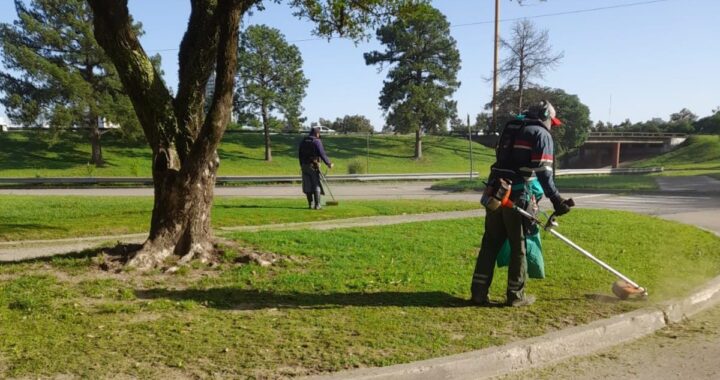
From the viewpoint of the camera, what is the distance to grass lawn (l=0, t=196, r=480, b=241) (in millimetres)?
9711

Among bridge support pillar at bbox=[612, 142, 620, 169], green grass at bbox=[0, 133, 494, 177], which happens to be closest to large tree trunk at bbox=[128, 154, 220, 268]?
green grass at bbox=[0, 133, 494, 177]

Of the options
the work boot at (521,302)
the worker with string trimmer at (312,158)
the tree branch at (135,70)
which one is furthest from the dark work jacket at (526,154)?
the worker with string trimmer at (312,158)

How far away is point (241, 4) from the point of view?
6672 mm

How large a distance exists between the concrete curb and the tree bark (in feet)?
12.1

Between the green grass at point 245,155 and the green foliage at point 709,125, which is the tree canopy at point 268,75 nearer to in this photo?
the green grass at point 245,155

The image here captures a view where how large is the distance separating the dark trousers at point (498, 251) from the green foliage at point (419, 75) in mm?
40981

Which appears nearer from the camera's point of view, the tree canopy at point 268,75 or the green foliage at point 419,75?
the tree canopy at point 268,75

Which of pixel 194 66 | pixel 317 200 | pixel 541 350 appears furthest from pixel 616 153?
pixel 541 350

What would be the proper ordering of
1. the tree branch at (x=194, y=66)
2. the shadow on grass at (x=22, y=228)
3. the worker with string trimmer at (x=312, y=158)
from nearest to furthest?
the tree branch at (x=194, y=66), the shadow on grass at (x=22, y=228), the worker with string trimmer at (x=312, y=158)

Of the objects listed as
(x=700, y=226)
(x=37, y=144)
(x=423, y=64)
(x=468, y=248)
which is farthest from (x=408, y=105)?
(x=468, y=248)

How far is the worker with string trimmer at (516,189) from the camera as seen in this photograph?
5176 mm

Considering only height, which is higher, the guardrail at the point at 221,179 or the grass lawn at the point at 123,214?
the grass lawn at the point at 123,214

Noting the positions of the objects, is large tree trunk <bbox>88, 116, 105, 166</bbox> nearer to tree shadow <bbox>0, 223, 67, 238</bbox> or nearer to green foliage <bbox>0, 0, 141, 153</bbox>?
green foliage <bbox>0, 0, 141, 153</bbox>

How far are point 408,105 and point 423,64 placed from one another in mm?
3800
